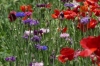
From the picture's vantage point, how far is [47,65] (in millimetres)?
2951

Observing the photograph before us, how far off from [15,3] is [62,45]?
211 cm

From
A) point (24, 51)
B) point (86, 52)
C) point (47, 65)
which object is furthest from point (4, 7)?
point (86, 52)

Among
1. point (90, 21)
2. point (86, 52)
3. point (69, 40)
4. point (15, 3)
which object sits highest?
point (86, 52)

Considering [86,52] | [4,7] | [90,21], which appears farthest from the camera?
[4,7]

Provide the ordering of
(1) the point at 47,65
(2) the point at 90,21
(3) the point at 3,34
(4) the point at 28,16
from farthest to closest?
(3) the point at 3,34 < (4) the point at 28,16 < (1) the point at 47,65 < (2) the point at 90,21

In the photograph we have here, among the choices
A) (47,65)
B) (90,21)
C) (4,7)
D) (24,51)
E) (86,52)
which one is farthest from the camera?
(4,7)

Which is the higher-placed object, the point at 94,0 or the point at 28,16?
the point at 94,0

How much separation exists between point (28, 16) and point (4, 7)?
64.5 inches

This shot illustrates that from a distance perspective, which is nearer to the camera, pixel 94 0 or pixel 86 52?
pixel 86 52

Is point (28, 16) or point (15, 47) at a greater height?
point (28, 16)

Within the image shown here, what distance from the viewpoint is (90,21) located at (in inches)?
104

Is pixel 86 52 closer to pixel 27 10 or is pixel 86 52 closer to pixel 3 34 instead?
pixel 27 10

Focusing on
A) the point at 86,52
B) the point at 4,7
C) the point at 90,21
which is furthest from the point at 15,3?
the point at 86,52

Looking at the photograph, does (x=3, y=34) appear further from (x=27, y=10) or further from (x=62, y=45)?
(x=62, y=45)
